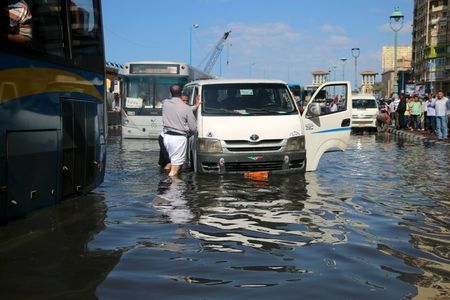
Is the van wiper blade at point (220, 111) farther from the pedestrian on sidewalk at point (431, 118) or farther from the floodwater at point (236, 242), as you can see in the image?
the pedestrian on sidewalk at point (431, 118)

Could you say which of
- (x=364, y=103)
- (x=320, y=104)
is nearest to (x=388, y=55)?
(x=364, y=103)

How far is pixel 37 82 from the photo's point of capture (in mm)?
6320

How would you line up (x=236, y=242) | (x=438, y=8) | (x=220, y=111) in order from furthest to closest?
(x=438, y=8) < (x=220, y=111) < (x=236, y=242)

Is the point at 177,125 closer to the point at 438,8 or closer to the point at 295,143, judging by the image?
the point at 295,143

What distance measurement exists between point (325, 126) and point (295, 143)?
1019 millimetres

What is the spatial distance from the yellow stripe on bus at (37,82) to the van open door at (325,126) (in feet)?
15.8

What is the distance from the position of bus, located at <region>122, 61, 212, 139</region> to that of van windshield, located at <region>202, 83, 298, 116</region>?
30.4ft

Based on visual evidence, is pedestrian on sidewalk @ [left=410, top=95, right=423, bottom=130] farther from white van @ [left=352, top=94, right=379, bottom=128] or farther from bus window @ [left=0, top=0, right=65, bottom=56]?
bus window @ [left=0, top=0, right=65, bottom=56]

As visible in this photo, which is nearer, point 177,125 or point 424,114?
point 177,125

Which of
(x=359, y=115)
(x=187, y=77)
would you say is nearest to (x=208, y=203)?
(x=187, y=77)

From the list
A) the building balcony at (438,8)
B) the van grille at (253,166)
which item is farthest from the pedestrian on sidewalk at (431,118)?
the building balcony at (438,8)

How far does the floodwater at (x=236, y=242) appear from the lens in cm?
472

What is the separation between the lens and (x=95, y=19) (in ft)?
28.1

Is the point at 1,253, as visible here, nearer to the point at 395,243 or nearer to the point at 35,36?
the point at 35,36
